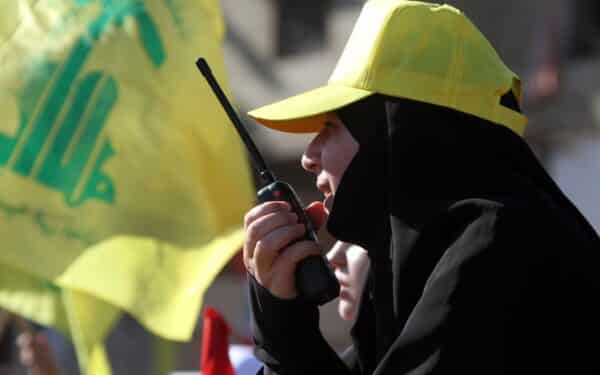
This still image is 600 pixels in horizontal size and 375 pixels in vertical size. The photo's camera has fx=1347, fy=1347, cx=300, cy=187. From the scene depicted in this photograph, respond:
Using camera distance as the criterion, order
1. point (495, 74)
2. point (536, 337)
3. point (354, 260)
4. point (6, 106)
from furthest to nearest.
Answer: point (6, 106), point (354, 260), point (495, 74), point (536, 337)

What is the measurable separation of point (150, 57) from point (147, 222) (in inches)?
21.4

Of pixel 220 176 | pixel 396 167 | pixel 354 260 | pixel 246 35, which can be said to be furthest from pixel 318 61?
pixel 396 167

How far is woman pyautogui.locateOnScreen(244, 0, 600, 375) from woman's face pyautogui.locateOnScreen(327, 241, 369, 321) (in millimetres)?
416

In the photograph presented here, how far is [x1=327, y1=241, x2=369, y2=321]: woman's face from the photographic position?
2.84 meters

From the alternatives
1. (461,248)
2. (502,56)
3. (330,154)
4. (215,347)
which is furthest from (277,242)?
(502,56)

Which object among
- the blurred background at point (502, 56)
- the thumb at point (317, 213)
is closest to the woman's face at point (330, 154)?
the thumb at point (317, 213)

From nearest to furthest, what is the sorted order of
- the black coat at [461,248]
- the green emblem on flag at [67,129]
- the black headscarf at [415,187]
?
the black coat at [461,248]
the black headscarf at [415,187]
the green emblem on flag at [67,129]

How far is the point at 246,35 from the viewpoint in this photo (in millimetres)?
12859

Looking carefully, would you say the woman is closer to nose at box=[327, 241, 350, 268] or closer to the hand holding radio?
the hand holding radio

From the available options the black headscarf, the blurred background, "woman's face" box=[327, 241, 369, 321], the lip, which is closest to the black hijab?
the black headscarf

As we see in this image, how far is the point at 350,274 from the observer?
2959 millimetres

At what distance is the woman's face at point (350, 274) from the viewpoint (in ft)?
9.32

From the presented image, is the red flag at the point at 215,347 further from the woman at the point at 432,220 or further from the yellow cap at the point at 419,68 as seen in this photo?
the yellow cap at the point at 419,68

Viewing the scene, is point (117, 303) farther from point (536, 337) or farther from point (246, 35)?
point (246, 35)
